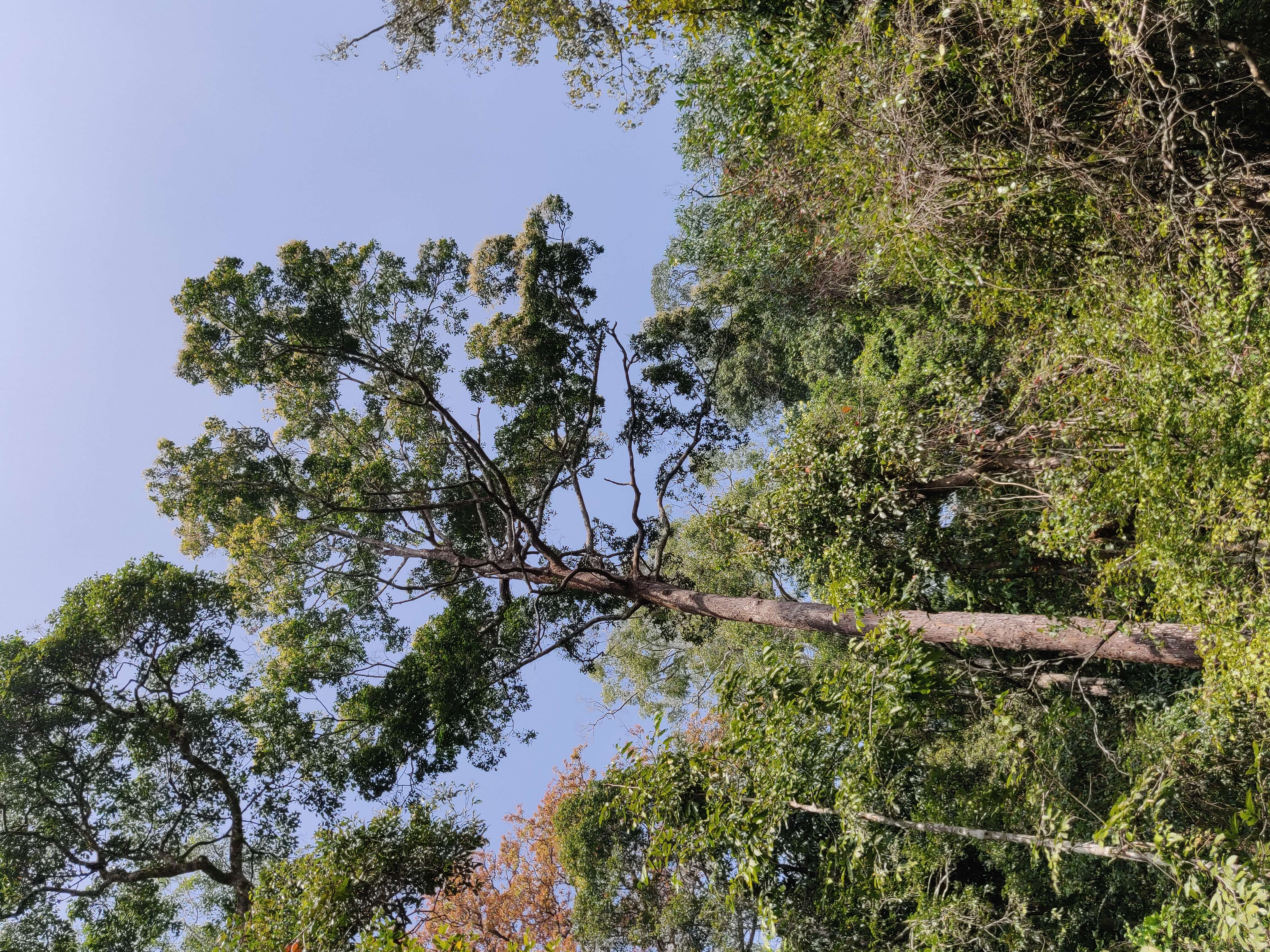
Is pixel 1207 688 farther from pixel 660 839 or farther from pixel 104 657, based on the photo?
pixel 104 657

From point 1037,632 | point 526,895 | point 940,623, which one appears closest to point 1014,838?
point 1037,632

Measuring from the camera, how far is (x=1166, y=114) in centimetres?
516

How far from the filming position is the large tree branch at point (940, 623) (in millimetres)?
6145

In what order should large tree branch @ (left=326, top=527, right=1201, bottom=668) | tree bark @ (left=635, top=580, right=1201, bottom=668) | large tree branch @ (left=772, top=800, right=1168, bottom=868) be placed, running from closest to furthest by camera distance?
large tree branch @ (left=772, top=800, right=1168, bottom=868) → tree bark @ (left=635, top=580, right=1201, bottom=668) → large tree branch @ (left=326, top=527, right=1201, bottom=668)

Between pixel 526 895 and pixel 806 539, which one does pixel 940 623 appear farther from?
pixel 526 895

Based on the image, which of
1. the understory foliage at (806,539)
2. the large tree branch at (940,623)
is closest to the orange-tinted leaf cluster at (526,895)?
the understory foliage at (806,539)

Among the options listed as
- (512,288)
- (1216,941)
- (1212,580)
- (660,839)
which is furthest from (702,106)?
(1216,941)

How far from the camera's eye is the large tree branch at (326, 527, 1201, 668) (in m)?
6.14

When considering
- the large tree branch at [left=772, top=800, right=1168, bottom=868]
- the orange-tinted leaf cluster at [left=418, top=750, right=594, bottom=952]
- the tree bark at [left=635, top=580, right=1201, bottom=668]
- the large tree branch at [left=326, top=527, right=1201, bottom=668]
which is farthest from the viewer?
the orange-tinted leaf cluster at [left=418, top=750, right=594, bottom=952]

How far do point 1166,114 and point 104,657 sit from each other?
38.3 feet

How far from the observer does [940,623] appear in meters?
6.87

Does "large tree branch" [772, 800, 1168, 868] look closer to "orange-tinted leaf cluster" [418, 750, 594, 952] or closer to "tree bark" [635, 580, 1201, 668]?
"tree bark" [635, 580, 1201, 668]

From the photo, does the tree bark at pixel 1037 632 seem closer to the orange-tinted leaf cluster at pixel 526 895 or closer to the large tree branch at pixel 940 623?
the large tree branch at pixel 940 623

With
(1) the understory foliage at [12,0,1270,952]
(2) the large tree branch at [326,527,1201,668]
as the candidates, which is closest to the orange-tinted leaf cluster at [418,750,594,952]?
(1) the understory foliage at [12,0,1270,952]
